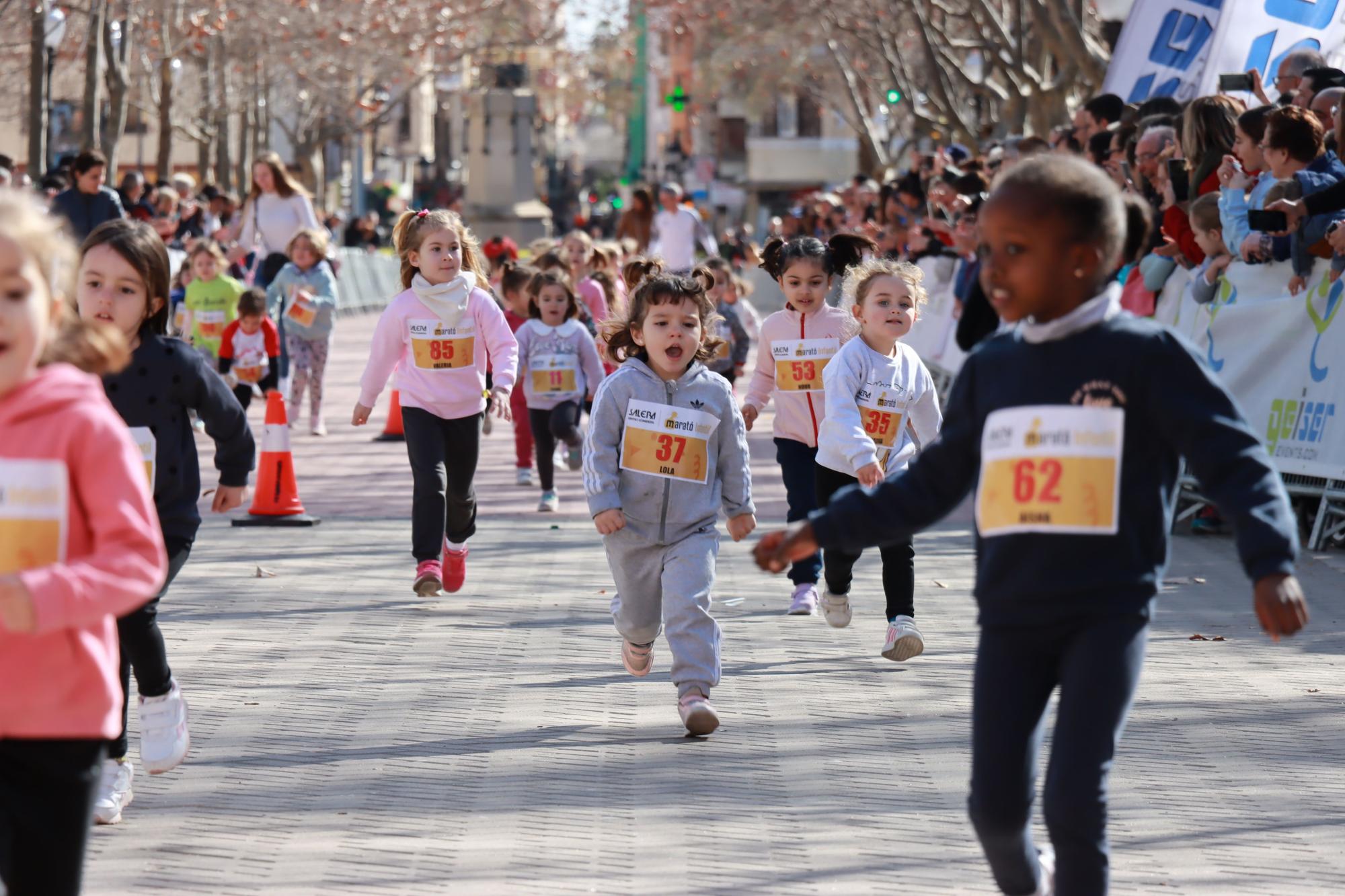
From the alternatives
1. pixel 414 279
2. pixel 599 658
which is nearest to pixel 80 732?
pixel 599 658

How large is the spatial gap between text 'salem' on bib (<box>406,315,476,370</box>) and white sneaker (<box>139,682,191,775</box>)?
4.02 m

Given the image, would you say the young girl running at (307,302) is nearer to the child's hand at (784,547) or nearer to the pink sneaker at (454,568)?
the pink sneaker at (454,568)

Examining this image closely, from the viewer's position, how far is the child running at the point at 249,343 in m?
15.3

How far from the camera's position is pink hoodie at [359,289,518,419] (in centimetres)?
959

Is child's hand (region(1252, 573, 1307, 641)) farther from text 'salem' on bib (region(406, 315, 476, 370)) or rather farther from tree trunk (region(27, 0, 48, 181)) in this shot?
tree trunk (region(27, 0, 48, 181))

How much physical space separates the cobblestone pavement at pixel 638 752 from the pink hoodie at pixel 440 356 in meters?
0.94

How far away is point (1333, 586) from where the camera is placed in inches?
387

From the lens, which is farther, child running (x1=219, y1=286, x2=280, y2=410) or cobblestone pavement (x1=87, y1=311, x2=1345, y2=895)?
child running (x1=219, y1=286, x2=280, y2=410)

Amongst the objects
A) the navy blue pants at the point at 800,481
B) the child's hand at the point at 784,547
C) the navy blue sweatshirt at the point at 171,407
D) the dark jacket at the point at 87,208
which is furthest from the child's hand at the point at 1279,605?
the dark jacket at the point at 87,208

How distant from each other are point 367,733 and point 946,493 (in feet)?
9.75

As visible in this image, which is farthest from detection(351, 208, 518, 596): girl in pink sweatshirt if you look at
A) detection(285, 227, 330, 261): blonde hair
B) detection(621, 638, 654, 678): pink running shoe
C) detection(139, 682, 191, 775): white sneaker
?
detection(285, 227, 330, 261): blonde hair

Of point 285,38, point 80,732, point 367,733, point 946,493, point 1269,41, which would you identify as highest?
point 285,38

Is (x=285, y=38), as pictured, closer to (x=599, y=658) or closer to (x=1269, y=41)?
(x=1269, y=41)

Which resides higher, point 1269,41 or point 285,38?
point 285,38
